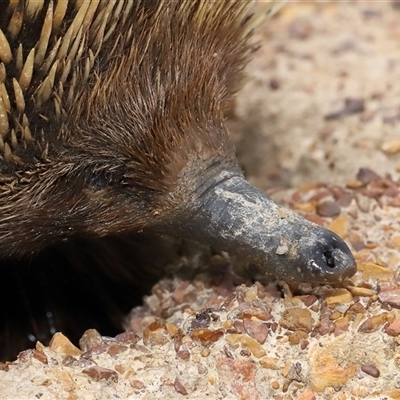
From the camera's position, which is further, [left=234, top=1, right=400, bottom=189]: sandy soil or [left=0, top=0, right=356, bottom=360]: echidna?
[left=234, top=1, right=400, bottom=189]: sandy soil

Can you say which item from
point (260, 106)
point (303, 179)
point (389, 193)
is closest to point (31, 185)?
point (389, 193)

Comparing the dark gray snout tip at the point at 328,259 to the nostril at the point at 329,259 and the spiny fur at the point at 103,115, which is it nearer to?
the nostril at the point at 329,259

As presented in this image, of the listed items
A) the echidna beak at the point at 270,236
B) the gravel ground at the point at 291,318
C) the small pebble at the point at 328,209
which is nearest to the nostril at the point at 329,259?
the echidna beak at the point at 270,236

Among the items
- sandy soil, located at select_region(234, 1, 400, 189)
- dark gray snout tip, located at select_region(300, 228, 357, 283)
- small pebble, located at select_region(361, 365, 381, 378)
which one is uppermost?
sandy soil, located at select_region(234, 1, 400, 189)

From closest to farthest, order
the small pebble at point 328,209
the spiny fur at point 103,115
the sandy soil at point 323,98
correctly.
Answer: the spiny fur at point 103,115
the small pebble at point 328,209
the sandy soil at point 323,98

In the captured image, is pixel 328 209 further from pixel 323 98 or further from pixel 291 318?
pixel 323 98

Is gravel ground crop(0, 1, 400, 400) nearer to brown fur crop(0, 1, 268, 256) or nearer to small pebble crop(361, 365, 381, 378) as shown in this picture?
small pebble crop(361, 365, 381, 378)

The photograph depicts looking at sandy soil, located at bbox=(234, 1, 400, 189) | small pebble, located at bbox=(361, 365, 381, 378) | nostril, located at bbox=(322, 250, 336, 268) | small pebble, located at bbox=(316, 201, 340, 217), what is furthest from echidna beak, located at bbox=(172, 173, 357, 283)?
sandy soil, located at bbox=(234, 1, 400, 189)
